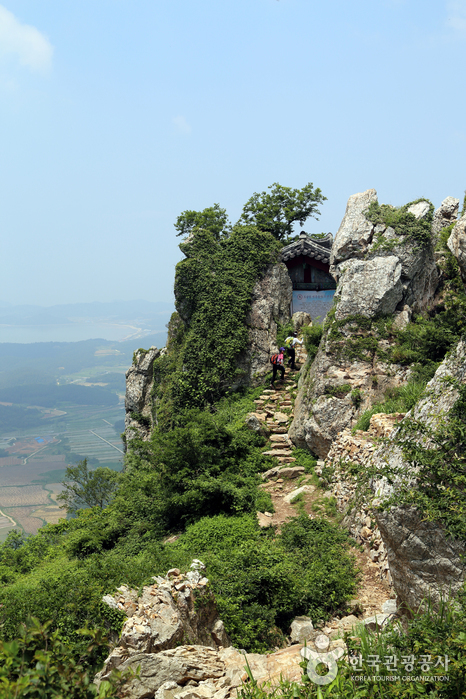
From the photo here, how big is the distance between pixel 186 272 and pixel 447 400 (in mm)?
17649

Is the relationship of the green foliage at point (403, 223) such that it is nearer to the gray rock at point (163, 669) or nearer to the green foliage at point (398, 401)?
the green foliage at point (398, 401)

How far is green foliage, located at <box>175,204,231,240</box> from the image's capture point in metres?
24.8

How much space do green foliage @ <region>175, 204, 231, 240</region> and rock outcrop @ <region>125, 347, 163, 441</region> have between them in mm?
7583

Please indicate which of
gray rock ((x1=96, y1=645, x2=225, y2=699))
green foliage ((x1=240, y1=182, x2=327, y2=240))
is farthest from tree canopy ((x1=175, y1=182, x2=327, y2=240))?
gray rock ((x1=96, y1=645, x2=225, y2=699))

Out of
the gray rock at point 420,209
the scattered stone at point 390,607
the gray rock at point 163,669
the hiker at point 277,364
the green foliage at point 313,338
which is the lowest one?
the scattered stone at point 390,607

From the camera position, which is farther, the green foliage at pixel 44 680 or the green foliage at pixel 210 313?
the green foliage at pixel 210 313

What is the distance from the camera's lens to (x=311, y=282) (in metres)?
23.6

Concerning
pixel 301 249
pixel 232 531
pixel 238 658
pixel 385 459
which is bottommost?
pixel 232 531

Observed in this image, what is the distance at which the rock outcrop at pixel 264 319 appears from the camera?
66.3 feet

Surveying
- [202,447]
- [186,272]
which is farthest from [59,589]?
[186,272]

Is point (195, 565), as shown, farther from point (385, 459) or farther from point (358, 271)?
point (358, 271)

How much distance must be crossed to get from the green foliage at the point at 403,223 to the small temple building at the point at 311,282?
543 centimetres

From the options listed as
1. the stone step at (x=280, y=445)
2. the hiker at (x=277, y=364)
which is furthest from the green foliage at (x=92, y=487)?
the stone step at (x=280, y=445)

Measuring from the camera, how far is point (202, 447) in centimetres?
1323
